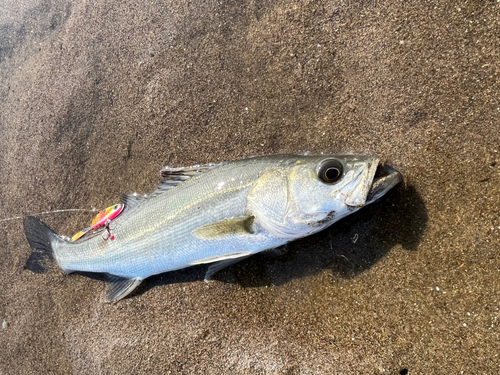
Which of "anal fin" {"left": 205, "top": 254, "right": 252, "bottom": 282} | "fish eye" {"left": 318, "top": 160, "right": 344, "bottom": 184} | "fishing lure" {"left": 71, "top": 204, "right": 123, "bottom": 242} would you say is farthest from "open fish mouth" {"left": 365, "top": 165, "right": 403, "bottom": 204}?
"fishing lure" {"left": 71, "top": 204, "right": 123, "bottom": 242}

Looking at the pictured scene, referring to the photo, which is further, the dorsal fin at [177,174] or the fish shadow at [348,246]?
the dorsal fin at [177,174]

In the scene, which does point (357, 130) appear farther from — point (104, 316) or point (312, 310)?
point (104, 316)

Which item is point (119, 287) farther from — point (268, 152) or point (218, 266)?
point (268, 152)

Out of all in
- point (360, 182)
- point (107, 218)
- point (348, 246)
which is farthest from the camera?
point (107, 218)

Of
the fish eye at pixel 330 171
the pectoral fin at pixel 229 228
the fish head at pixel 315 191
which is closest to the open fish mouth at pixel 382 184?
the fish head at pixel 315 191

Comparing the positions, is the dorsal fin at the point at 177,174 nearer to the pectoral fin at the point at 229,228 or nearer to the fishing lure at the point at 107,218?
the fishing lure at the point at 107,218

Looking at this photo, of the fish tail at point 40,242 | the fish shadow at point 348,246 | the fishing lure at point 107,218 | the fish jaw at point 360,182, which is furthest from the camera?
the fish tail at point 40,242

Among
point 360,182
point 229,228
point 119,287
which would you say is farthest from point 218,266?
point 360,182
